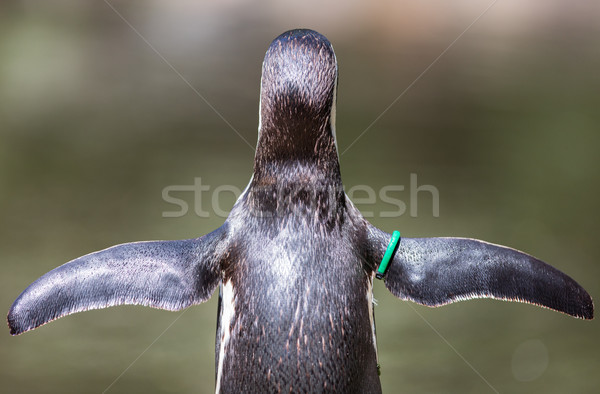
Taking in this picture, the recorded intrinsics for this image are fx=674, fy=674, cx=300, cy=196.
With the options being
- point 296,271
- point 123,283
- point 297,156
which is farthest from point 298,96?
point 123,283

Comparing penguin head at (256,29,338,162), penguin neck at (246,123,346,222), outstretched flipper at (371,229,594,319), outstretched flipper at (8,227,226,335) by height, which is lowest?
outstretched flipper at (8,227,226,335)

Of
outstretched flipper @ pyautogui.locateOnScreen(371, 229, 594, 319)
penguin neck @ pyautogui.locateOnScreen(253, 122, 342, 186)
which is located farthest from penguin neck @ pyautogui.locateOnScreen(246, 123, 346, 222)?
outstretched flipper @ pyautogui.locateOnScreen(371, 229, 594, 319)

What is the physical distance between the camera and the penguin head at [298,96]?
87 cm

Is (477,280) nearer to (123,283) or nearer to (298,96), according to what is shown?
(298,96)

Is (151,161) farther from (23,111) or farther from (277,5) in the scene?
(277,5)

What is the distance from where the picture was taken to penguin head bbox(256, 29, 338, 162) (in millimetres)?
874

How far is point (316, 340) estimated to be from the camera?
2.97 feet

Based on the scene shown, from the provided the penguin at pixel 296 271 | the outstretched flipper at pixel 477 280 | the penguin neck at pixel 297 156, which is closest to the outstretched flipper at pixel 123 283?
the penguin at pixel 296 271

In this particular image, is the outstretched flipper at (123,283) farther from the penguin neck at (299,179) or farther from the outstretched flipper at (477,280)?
the outstretched flipper at (477,280)

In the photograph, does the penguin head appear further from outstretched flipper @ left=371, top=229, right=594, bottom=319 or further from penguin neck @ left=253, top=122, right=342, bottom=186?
outstretched flipper @ left=371, top=229, right=594, bottom=319

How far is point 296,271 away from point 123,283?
0.26 m

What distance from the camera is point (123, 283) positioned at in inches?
38.2

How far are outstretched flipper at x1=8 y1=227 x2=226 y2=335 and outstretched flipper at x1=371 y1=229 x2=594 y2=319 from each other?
255 millimetres

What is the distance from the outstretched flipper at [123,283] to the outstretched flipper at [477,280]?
0.84 feet
